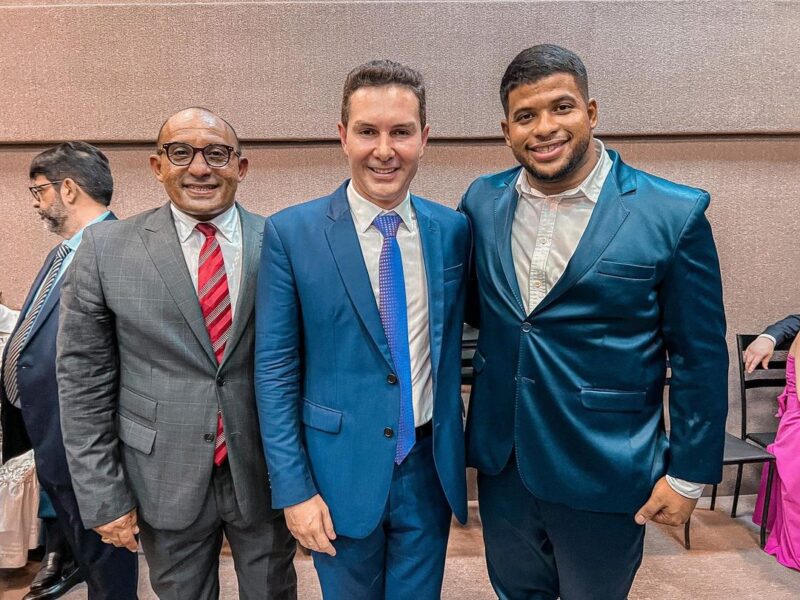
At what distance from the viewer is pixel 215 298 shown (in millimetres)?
1405

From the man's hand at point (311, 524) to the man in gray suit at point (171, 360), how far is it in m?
0.20

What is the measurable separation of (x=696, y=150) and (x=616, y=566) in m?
2.51

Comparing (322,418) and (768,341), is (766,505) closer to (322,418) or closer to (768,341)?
(768,341)

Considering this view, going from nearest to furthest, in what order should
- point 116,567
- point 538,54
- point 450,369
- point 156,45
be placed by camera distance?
point 538,54, point 450,369, point 116,567, point 156,45

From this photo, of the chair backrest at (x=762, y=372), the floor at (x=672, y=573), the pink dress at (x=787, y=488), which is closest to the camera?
the floor at (x=672, y=573)

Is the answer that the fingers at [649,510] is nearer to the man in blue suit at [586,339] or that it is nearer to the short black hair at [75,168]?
the man in blue suit at [586,339]

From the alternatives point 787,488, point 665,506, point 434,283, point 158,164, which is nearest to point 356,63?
point 158,164

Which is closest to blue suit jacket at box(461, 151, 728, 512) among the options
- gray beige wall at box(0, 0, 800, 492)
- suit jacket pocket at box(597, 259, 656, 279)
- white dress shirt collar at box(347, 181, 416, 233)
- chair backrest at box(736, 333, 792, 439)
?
suit jacket pocket at box(597, 259, 656, 279)

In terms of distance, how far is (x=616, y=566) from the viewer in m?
1.43

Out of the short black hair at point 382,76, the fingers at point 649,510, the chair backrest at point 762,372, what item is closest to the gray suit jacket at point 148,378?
the short black hair at point 382,76

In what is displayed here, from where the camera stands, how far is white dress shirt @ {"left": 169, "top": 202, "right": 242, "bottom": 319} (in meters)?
1.43

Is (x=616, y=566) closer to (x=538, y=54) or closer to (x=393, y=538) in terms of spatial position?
(x=393, y=538)

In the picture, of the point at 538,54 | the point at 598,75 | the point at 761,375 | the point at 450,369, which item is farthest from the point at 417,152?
the point at 761,375

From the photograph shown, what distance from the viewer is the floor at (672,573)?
2.40m
